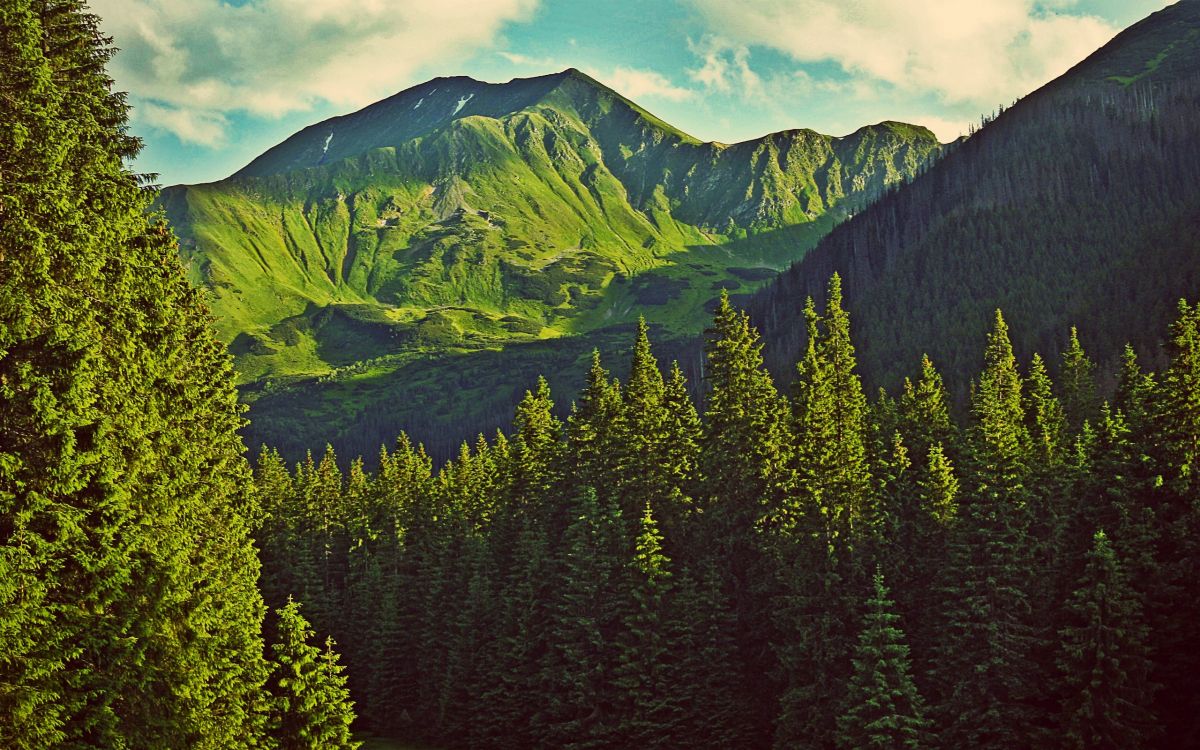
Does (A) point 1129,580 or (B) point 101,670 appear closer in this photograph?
(B) point 101,670

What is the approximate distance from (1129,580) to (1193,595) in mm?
Answer: 2990

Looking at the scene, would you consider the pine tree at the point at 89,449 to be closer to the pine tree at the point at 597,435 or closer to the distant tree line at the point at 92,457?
the distant tree line at the point at 92,457

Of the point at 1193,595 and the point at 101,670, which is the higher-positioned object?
the point at 101,670

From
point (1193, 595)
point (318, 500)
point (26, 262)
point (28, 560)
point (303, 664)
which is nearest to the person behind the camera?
point (28, 560)

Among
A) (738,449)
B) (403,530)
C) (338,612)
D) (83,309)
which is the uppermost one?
(83,309)

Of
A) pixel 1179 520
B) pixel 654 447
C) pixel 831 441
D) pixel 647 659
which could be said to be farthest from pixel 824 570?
pixel 1179 520

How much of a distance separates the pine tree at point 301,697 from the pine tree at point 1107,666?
3305 cm

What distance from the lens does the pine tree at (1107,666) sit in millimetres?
45844

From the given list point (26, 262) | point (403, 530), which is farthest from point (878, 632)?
point (403, 530)

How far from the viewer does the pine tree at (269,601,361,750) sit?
35406 mm

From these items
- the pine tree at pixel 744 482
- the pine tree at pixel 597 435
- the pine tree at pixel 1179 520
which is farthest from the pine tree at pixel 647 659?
the pine tree at pixel 1179 520

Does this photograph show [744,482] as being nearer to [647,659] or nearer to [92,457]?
[647,659]

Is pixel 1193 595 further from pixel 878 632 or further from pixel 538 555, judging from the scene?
pixel 538 555

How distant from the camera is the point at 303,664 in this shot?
3575 centimetres
